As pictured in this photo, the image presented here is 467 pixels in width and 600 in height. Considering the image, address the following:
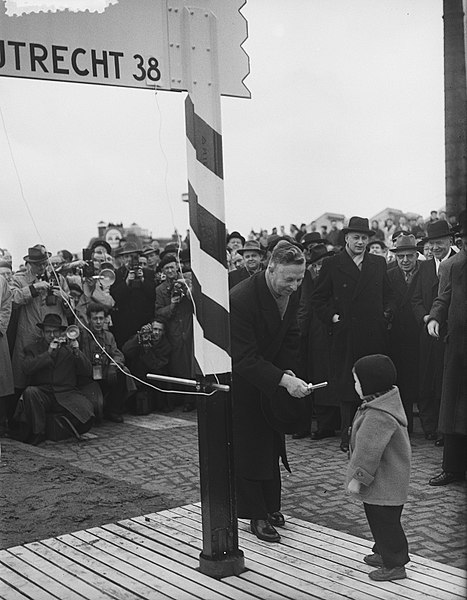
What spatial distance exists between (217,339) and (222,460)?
2.11ft

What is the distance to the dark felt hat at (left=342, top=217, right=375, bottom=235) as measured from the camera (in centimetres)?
732

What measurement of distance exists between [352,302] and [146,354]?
10.9 ft

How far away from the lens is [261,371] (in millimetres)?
4734

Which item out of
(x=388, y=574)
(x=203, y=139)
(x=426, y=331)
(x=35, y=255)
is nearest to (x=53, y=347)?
(x=35, y=255)

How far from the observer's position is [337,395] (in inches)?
302

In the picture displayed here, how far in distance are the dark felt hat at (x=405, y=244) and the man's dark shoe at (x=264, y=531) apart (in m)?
4.19

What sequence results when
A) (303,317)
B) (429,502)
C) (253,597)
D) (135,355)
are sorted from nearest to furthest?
(253,597), (429,502), (303,317), (135,355)

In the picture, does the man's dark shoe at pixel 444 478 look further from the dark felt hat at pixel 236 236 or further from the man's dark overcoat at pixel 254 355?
the dark felt hat at pixel 236 236

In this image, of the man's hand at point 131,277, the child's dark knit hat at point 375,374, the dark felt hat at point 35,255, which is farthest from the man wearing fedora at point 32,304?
the child's dark knit hat at point 375,374

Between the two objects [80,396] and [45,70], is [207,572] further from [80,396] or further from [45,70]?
[80,396]

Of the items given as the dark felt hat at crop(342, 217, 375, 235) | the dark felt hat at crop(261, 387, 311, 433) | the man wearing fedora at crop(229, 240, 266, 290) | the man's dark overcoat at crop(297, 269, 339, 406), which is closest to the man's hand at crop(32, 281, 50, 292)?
the man wearing fedora at crop(229, 240, 266, 290)

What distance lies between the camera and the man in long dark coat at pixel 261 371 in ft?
15.8

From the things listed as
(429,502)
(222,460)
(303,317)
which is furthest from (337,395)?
(222,460)

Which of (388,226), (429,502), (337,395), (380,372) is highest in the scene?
(388,226)
